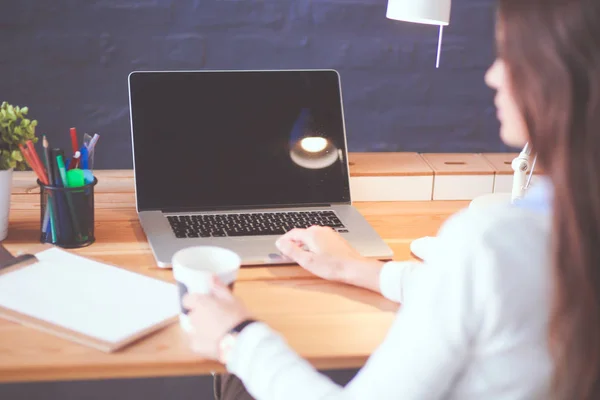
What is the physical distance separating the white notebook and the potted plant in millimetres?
131

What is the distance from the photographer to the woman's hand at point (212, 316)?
92cm

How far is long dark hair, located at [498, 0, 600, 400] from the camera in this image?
Result: 27.5 inches

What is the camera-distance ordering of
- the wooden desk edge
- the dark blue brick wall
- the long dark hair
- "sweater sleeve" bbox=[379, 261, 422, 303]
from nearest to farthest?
the long dark hair
the wooden desk edge
"sweater sleeve" bbox=[379, 261, 422, 303]
the dark blue brick wall

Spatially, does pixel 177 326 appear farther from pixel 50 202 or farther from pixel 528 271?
pixel 528 271

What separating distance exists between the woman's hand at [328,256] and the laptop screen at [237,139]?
0.71 feet

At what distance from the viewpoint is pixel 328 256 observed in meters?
1.19

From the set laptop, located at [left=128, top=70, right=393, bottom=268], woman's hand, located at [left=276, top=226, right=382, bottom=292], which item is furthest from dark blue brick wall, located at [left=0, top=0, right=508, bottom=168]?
woman's hand, located at [left=276, top=226, right=382, bottom=292]

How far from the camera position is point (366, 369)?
793mm

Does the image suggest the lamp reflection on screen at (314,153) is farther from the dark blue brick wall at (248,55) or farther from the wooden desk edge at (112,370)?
the wooden desk edge at (112,370)

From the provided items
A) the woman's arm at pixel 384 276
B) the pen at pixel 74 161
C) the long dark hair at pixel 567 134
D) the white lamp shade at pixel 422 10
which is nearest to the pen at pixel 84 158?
the pen at pixel 74 161

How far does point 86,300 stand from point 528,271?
1.98 feet

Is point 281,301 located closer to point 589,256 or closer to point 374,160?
point 589,256

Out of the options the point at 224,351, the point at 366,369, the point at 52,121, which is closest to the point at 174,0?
the point at 52,121

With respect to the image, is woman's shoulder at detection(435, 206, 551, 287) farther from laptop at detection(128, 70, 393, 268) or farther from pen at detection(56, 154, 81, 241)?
pen at detection(56, 154, 81, 241)
